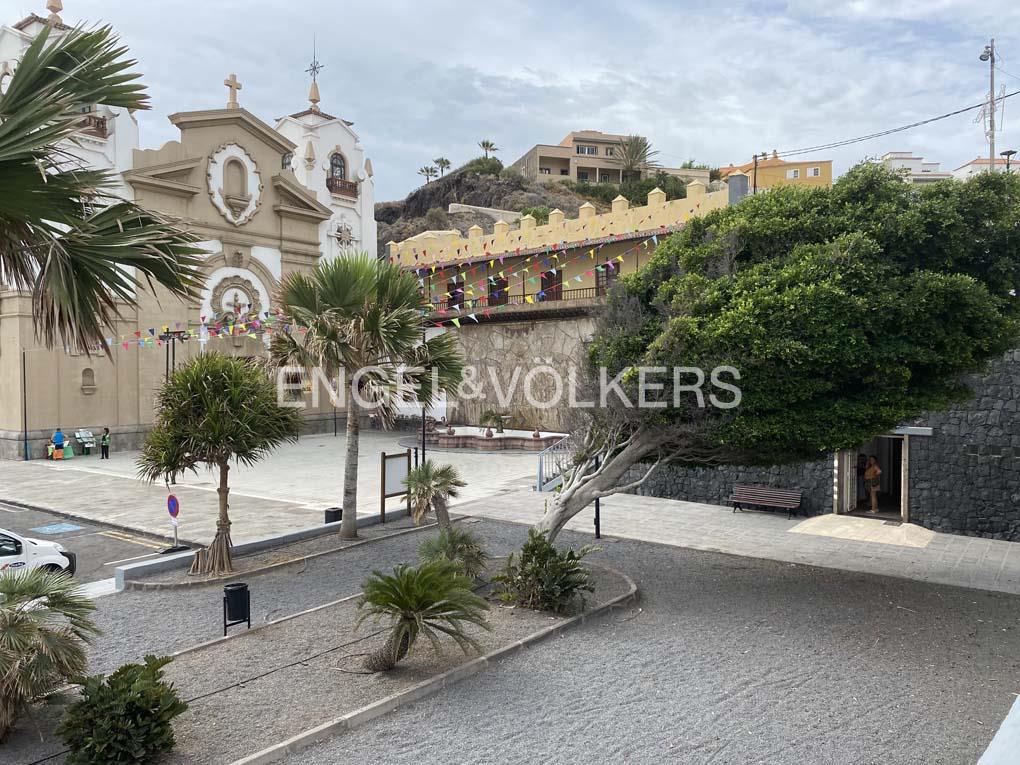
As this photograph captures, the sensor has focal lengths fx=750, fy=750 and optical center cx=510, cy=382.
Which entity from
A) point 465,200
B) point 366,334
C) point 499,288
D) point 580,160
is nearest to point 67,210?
point 366,334

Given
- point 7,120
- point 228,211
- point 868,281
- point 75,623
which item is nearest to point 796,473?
point 868,281

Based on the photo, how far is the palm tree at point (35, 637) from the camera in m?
6.05

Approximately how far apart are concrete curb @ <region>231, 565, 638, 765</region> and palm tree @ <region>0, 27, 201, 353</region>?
3.64 m

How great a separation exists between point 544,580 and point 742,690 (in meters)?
3.03

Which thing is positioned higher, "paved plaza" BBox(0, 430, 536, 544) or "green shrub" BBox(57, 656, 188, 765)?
"green shrub" BBox(57, 656, 188, 765)

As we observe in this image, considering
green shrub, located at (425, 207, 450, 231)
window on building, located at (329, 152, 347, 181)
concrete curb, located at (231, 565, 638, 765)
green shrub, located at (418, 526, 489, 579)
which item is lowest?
concrete curb, located at (231, 565, 638, 765)

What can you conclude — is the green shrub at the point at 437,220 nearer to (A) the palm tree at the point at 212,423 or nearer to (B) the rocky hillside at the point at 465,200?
(B) the rocky hillside at the point at 465,200

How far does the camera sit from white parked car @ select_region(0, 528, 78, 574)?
10970 mm

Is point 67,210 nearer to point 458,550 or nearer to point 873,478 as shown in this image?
point 458,550

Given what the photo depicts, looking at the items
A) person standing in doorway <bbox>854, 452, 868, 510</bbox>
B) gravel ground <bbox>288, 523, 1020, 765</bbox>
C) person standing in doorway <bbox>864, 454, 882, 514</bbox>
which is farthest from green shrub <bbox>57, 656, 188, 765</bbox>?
person standing in doorway <bbox>854, 452, 868, 510</bbox>

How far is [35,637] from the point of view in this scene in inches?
242

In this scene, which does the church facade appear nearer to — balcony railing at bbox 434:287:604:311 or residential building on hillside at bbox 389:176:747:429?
residential building on hillside at bbox 389:176:747:429

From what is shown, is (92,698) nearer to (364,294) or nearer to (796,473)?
(364,294)

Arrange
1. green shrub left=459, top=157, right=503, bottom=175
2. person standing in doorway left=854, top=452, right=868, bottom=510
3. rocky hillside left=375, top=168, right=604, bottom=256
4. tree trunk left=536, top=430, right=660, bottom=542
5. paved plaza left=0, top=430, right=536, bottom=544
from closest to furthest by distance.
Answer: tree trunk left=536, top=430, right=660, bottom=542, paved plaza left=0, top=430, right=536, bottom=544, person standing in doorway left=854, top=452, right=868, bottom=510, rocky hillside left=375, top=168, right=604, bottom=256, green shrub left=459, top=157, right=503, bottom=175
